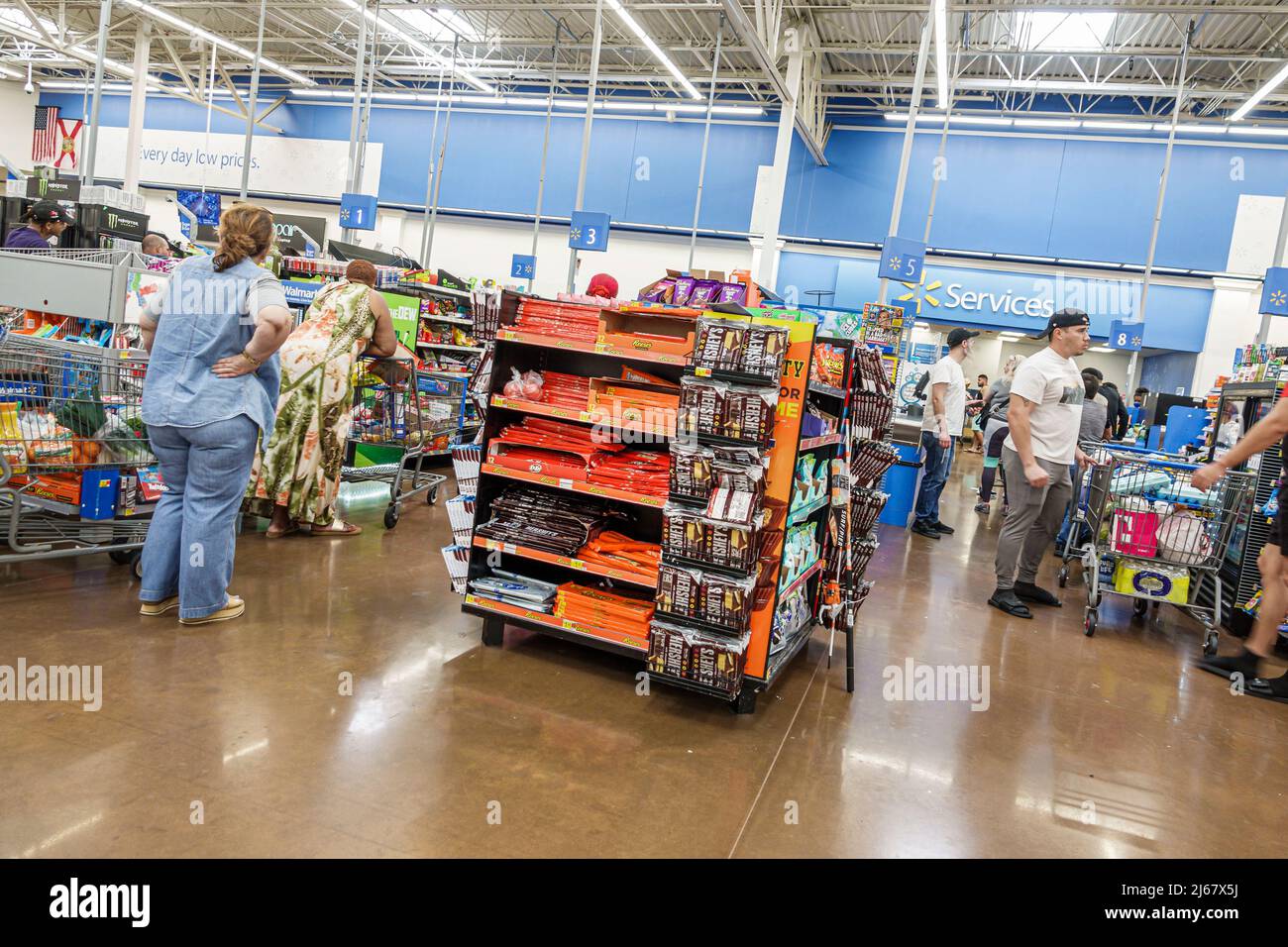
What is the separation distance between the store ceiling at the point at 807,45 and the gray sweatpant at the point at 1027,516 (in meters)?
6.76

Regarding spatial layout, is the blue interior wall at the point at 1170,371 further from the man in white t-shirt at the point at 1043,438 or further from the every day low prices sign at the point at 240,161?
the every day low prices sign at the point at 240,161

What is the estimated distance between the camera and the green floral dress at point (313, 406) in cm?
464

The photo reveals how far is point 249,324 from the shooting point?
3186 mm

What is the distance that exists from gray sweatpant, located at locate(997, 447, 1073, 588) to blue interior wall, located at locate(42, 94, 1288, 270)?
12762 millimetres

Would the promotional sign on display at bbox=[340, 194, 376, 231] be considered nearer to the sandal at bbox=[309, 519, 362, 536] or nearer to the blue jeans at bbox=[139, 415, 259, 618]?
the sandal at bbox=[309, 519, 362, 536]

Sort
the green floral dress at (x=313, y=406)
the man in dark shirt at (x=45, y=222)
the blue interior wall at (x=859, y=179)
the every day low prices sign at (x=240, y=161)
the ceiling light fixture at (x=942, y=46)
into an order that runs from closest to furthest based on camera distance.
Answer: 1. the green floral dress at (x=313, y=406)
2. the man in dark shirt at (x=45, y=222)
3. the ceiling light fixture at (x=942, y=46)
4. the blue interior wall at (x=859, y=179)
5. the every day low prices sign at (x=240, y=161)

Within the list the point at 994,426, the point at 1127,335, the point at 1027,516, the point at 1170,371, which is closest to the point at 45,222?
the point at 1027,516

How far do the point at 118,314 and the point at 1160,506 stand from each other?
19.5 ft

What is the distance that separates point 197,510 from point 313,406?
1620 millimetres

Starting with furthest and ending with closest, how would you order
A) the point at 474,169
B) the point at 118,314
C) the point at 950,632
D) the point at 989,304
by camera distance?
the point at 474,169
the point at 989,304
the point at 950,632
the point at 118,314

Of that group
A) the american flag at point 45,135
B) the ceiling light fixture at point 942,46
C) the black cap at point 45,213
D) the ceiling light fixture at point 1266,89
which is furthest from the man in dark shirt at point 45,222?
the american flag at point 45,135

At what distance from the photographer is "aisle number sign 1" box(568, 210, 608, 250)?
10734mm

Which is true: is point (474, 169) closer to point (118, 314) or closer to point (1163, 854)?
point (118, 314)
